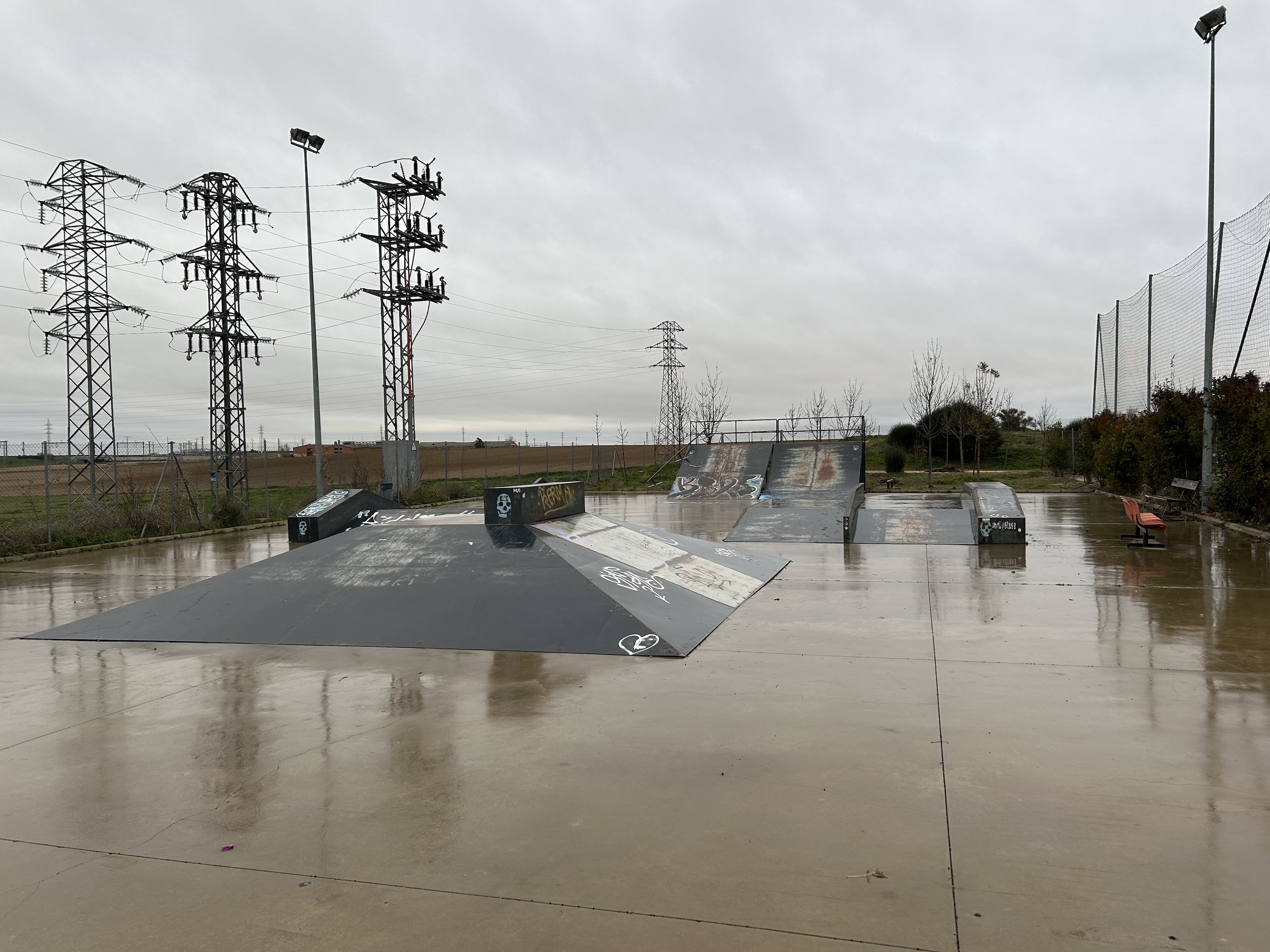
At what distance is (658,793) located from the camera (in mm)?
4258

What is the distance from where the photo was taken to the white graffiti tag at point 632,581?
8953mm

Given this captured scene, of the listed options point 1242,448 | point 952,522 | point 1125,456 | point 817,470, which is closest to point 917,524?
point 952,522

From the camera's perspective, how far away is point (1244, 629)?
7.81m

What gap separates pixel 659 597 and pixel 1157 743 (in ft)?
16.0

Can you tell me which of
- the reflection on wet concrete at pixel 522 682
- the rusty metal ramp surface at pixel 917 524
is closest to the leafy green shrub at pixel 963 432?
the rusty metal ramp surface at pixel 917 524

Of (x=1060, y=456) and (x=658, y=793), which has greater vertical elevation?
(x=1060, y=456)

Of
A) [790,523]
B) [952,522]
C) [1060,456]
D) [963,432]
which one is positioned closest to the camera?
[952,522]

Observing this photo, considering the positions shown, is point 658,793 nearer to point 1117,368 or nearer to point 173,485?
point 173,485

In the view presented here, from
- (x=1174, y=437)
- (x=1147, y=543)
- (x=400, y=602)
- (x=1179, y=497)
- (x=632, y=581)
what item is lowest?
(x=1147, y=543)

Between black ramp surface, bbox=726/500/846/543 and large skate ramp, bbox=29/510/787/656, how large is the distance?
16.4ft

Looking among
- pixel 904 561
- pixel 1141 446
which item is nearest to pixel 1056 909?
pixel 904 561

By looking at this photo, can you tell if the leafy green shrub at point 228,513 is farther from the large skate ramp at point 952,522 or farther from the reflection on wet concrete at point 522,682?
the reflection on wet concrete at point 522,682

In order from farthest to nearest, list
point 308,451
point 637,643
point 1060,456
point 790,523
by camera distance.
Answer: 1. point 308,451
2. point 1060,456
3. point 790,523
4. point 637,643

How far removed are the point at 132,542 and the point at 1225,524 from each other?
2226cm
